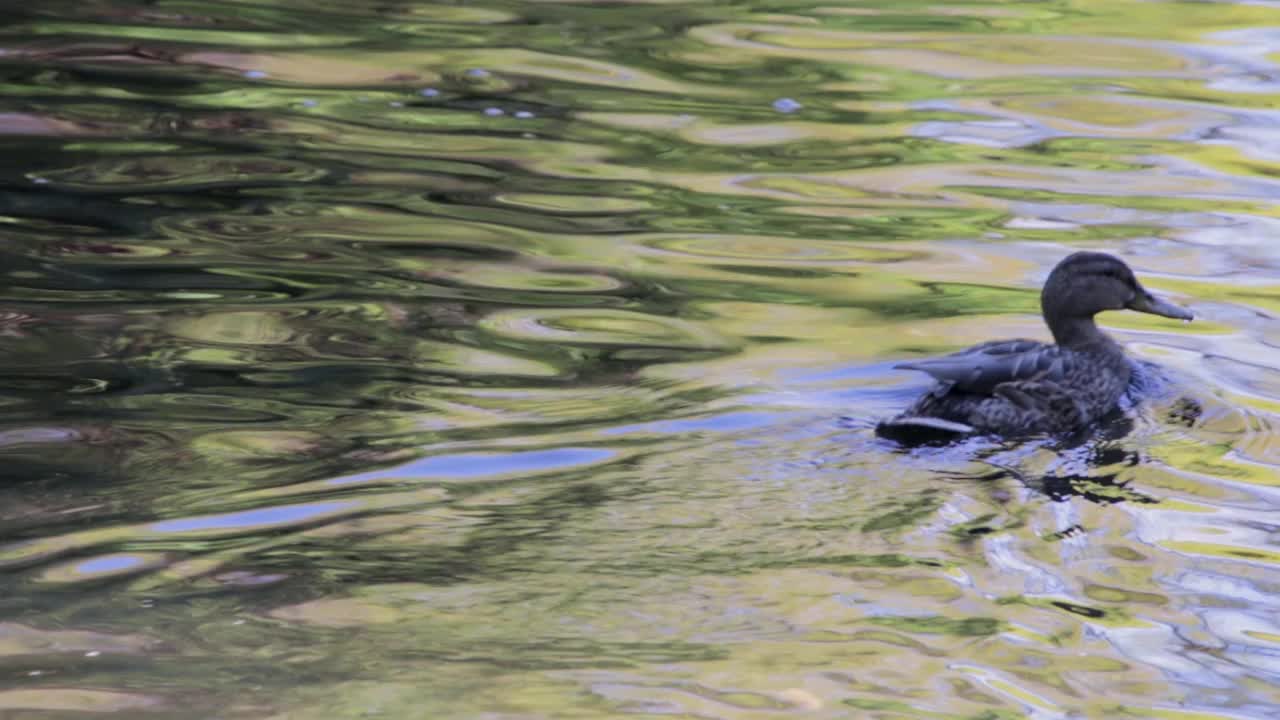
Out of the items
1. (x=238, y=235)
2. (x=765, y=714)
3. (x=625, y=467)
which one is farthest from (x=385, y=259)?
(x=765, y=714)

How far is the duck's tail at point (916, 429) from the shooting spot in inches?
267

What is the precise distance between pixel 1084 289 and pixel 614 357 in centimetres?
186

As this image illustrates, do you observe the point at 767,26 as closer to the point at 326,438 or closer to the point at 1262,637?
the point at 326,438

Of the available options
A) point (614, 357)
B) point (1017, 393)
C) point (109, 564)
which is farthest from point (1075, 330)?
point (109, 564)

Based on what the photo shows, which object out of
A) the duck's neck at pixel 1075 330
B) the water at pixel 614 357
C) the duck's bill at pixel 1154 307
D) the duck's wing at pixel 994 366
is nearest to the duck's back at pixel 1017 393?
the duck's wing at pixel 994 366

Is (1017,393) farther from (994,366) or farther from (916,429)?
(916,429)

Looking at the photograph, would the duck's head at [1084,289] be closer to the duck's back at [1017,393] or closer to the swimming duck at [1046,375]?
the swimming duck at [1046,375]

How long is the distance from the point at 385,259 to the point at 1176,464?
390 centimetres

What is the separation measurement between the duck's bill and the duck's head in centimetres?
4

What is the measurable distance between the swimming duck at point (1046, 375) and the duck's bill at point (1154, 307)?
6 cm

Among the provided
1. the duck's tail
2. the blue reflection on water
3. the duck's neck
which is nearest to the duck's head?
the duck's neck

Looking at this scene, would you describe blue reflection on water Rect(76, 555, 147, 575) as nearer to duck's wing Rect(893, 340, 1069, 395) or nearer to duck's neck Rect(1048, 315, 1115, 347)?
duck's wing Rect(893, 340, 1069, 395)

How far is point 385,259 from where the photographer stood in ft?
30.2

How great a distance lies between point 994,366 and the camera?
23.5 feet
